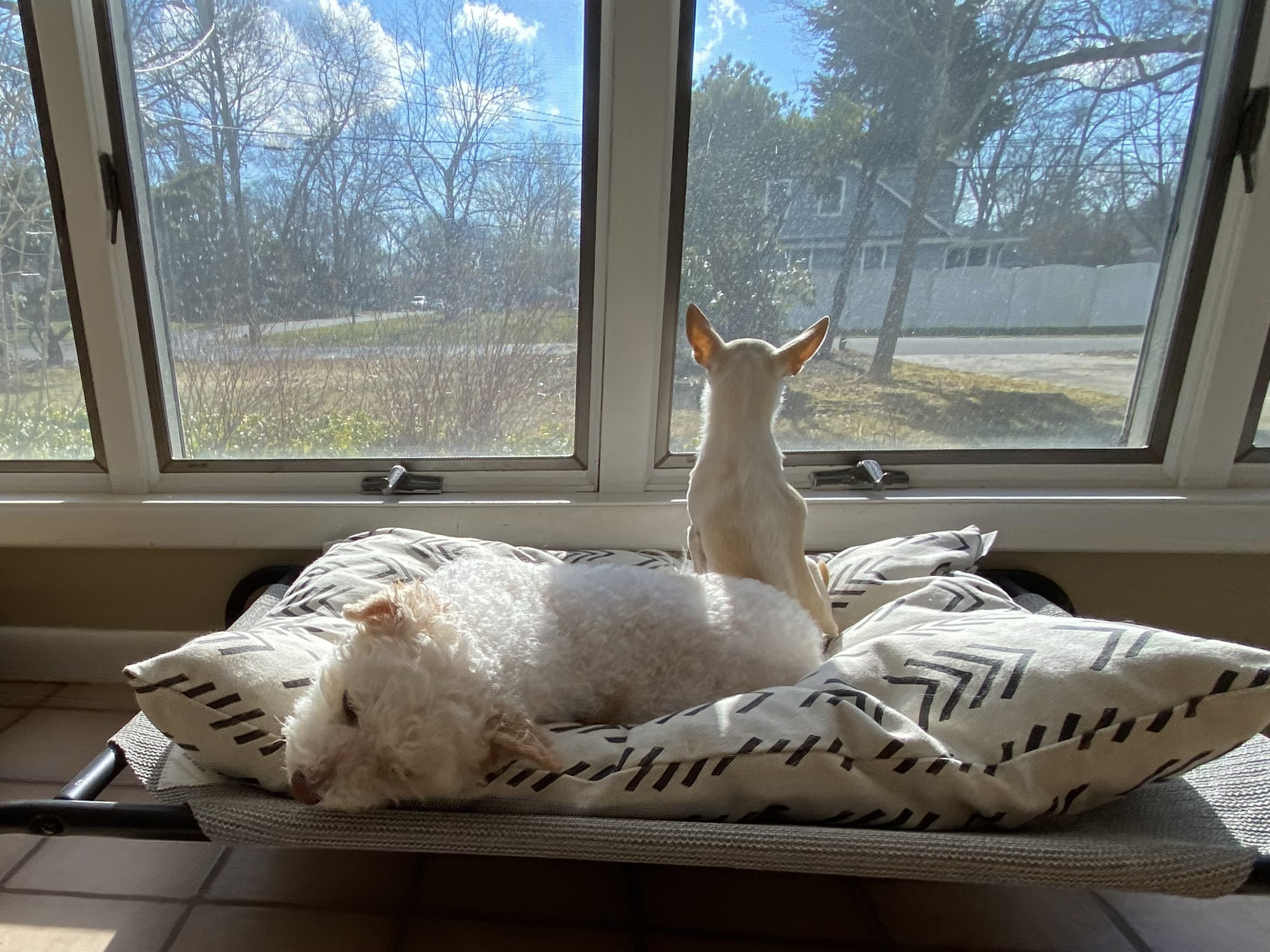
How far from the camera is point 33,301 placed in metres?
1.47

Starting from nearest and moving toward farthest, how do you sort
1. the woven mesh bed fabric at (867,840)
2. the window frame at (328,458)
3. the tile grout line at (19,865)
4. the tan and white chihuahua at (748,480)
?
the woven mesh bed fabric at (867,840), the tile grout line at (19,865), the tan and white chihuahua at (748,480), the window frame at (328,458)

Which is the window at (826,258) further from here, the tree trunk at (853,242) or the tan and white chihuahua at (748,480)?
the tan and white chihuahua at (748,480)

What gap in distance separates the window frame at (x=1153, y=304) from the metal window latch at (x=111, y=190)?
1134 mm

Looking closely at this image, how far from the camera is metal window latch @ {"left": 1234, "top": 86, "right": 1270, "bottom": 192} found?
4.43 feet

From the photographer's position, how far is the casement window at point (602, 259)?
1.36 metres

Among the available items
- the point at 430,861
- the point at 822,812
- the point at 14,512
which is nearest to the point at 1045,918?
the point at 822,812

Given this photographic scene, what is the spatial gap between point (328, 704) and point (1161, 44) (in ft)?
6.31

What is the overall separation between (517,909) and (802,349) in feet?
3.29

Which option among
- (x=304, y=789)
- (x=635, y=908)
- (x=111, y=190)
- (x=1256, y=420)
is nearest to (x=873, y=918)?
(x=635, y=908)

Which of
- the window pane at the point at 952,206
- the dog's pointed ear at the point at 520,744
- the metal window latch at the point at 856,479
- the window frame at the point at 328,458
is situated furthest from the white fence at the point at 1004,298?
the dog's pointed ear at the point at 520,744

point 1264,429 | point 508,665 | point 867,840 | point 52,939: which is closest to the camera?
point 867,840

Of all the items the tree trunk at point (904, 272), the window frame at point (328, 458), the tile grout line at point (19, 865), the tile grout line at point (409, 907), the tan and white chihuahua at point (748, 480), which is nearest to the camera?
the tile grout line at point (409, 907)

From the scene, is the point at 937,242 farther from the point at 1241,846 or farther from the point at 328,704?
the point at 328,704

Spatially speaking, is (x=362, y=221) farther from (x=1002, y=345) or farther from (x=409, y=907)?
(x=1002, y=345)
